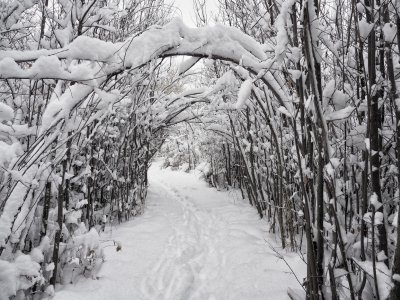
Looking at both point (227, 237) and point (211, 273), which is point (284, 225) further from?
point (211, 273)

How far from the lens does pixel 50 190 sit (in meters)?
2.14

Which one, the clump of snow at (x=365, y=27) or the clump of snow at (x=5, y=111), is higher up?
the clump of snow at (x=365, y=27)

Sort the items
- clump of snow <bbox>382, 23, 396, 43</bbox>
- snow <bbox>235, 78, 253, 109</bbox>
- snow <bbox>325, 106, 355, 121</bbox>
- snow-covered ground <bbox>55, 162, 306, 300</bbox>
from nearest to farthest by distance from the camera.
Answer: clump of snow <bbox>382, 23, 396, 43</bbox>, snow <bbox>325, 106, 355, 121</bbox>, snow <bbox>235, 78, 253, 109</bbox>, snow-covered ground <bbox>55, 162, 306, 300</bbox>

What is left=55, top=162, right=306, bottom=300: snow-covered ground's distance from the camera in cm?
232

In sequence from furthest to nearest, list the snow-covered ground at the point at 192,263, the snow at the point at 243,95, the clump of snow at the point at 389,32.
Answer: the snow-covered ground at the point at 192,263
the snow at the point at 243,95
the clump of snow at the point at 389,32

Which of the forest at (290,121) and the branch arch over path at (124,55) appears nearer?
the forest at (290,121)

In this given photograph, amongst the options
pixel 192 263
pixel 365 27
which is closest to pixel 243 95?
pixel 365 27

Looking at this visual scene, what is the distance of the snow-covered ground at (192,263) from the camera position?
2320 millimetres

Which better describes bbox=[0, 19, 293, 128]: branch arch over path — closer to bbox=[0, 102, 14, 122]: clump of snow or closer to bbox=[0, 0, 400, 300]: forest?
bbox=[0, 0, 400, 300]: forest

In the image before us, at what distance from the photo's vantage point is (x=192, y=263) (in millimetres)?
3090

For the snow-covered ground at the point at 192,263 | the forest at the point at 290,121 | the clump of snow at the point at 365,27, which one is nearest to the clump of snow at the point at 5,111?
the forest at the point at 290,121

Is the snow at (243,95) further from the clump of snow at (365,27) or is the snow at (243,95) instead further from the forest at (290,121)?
the clump of snow at (365,27)

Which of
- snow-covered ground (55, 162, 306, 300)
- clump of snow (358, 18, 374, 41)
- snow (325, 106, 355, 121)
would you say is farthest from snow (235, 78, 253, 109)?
snow-covered ground (55, 162, 306, 300)

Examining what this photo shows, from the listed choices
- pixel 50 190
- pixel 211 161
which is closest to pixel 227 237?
pixel 50 190
